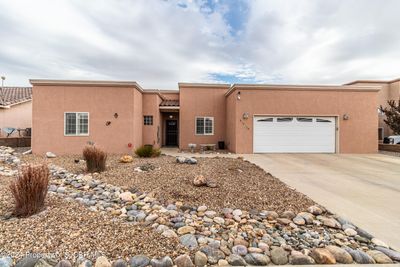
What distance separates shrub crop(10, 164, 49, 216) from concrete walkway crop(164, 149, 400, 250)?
5.62 meters

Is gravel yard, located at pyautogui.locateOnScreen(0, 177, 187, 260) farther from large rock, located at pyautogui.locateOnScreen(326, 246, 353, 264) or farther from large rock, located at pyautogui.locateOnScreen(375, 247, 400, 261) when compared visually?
large rock, located at pyautogui.locateOnScreen(375, 247, 400, 261)

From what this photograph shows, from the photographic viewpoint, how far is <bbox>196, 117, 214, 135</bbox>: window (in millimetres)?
14859

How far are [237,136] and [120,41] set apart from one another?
31.9 feet

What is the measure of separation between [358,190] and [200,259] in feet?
17.0

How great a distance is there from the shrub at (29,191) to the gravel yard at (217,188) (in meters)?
1.95

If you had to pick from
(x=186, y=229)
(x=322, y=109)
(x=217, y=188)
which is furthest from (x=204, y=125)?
(x=186, y=229)

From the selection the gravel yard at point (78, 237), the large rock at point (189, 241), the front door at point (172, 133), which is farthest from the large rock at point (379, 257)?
the front door at point (172, 133)

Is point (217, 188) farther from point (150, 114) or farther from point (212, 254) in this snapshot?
point (150, 114)

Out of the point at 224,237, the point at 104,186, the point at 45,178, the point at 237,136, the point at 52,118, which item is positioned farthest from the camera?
the point at 237,136

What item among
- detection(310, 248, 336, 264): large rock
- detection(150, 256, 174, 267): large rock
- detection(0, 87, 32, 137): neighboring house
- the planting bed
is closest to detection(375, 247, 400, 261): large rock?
A: the planting bed

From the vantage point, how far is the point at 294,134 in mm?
12500

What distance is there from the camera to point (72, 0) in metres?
8.96

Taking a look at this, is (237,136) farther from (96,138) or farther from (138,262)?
(138,262)

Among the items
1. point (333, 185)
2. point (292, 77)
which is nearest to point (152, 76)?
point (292, 77)
